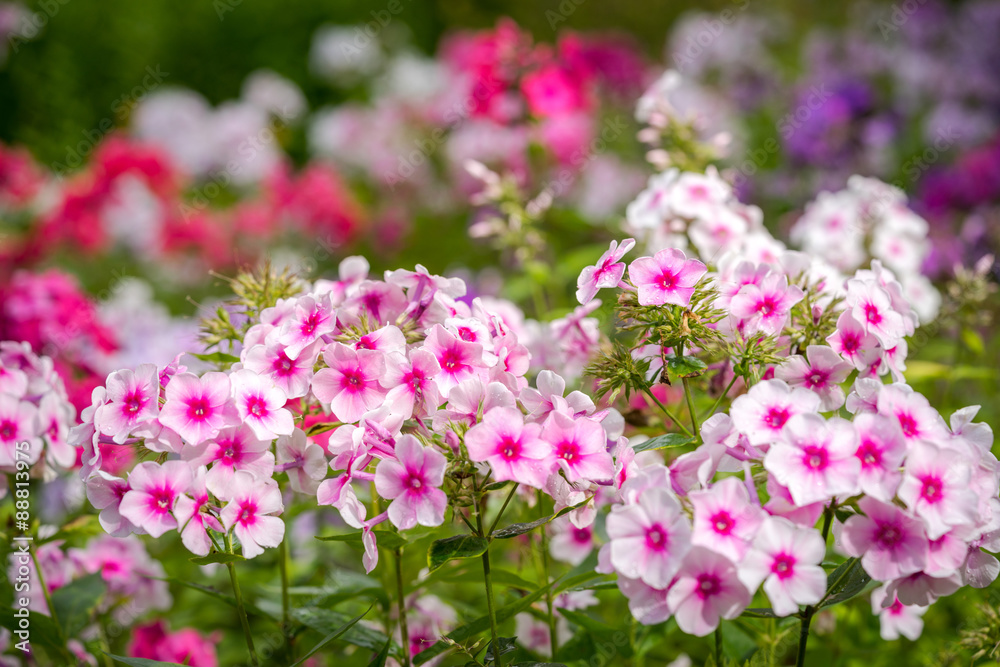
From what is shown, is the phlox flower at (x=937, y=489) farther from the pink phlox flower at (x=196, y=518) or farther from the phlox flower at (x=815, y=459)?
the pink phlox flower at (x=196, y=518)

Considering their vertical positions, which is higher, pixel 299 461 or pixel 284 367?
pixel 284 367

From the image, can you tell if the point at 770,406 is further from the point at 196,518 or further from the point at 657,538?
the point at 196,518

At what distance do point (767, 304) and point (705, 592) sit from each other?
0.44 meters

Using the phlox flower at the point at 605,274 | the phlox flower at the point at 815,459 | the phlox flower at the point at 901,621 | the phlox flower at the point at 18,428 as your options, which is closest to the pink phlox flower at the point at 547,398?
the phlox flower at the point at 605,274

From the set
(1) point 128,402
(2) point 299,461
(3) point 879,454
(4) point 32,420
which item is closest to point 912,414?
(3) point 879,454

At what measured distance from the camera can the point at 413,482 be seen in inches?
41.0

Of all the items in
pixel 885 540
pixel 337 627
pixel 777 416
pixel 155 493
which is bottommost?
pixel 337 627

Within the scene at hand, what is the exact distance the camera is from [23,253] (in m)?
3.72

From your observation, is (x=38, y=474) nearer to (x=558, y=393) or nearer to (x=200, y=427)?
(x=200, y=427)

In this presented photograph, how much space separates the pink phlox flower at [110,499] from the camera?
3.70 feet

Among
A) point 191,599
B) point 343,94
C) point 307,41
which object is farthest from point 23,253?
point 307,41

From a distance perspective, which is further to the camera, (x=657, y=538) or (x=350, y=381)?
(x=350, y=381)

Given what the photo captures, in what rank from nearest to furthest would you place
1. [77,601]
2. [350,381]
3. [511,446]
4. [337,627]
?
1. [511,446]
2. [350,381]
3. [337,627]
4. [77,601]

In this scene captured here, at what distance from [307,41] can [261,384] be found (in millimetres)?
9044
